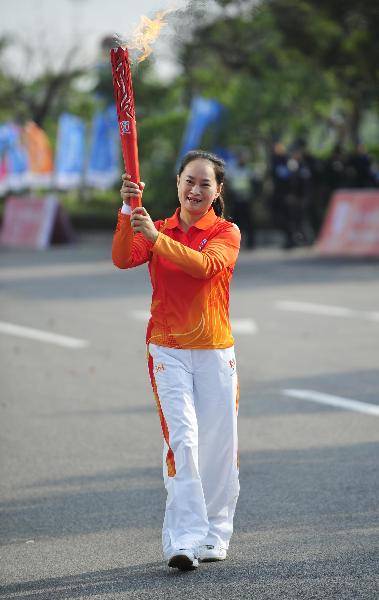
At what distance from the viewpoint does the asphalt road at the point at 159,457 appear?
537 cm

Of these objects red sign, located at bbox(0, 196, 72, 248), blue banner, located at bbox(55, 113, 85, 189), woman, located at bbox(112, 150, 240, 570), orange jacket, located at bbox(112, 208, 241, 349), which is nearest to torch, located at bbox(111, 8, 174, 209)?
woman, located at bbox(112, 150, 240, 570)

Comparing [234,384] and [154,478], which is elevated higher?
[234,384]

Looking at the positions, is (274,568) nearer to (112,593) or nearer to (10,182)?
(112,593)

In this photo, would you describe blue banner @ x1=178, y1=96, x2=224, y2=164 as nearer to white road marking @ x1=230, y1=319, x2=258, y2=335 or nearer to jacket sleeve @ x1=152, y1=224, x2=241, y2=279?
white road marking @ x1=230, y1=319, x2=258, y2=335

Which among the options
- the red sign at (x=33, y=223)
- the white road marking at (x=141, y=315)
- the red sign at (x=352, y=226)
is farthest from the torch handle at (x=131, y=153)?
the red sign at (x=33, y=223)

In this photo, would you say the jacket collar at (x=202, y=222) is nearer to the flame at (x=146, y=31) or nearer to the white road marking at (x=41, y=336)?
the flame at (x=146, y=31)

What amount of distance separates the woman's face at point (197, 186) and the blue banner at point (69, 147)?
103ft

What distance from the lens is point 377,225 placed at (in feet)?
72.3

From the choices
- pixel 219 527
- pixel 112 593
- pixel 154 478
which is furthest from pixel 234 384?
pixel 154 478

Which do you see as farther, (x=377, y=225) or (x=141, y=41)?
(x=377, y=225)

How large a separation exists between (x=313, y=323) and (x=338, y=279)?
4.74m

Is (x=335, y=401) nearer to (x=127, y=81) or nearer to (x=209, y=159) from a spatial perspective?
(x=209, y=159)

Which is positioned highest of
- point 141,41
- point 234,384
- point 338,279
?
point 141,41

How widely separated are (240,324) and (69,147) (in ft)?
76.1
